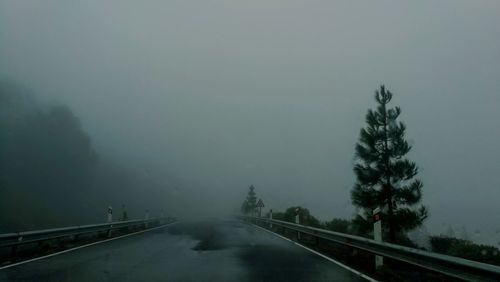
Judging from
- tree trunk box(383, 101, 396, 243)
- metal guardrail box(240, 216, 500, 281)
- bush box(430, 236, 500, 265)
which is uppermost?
tree trunk box(383, 101, 396, 243)

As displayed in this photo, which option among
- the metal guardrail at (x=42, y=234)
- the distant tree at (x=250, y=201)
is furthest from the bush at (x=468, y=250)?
the distant tree at (x=250, y=201)

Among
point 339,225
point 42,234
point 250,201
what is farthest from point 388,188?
point 250,201

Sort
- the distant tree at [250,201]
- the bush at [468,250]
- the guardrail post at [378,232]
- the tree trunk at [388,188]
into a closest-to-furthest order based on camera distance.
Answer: the guardrail post at [378,232]
the bush at [468,250]
the tree trunk at [388,188]
the distant tree at [250,201]

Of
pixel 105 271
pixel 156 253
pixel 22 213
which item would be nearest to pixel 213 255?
pixel 156 253

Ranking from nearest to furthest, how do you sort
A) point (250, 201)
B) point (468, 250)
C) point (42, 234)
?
1. point (42, 234)
2. point (468, 250)
3. point (250, 201)

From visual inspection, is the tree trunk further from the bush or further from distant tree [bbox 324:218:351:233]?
distant tree [bbox 324:218:351:233]

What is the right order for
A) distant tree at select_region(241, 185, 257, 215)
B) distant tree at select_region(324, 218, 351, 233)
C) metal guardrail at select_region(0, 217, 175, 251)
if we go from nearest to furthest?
metal guardrail at select_region(0, 217, 175, 251), distant tree at select_region(324, 218, 351, 233), distant tree at select_region(241, 185, 257, 215)

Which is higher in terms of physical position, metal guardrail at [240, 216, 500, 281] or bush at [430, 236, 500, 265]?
metal guardrail at [240, 216, 500, 281]

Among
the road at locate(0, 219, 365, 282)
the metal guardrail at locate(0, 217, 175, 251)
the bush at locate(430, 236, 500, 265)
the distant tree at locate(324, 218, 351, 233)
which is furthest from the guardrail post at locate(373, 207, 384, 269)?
the distant tree at locate(324, 218, 351, 233)

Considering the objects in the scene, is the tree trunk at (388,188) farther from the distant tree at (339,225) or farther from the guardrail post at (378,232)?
the guardrail post at (378,232)

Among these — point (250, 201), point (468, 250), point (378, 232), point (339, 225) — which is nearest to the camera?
point (378, 232)

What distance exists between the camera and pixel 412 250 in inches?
346

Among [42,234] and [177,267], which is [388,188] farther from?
[42,234]

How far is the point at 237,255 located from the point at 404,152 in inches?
511
